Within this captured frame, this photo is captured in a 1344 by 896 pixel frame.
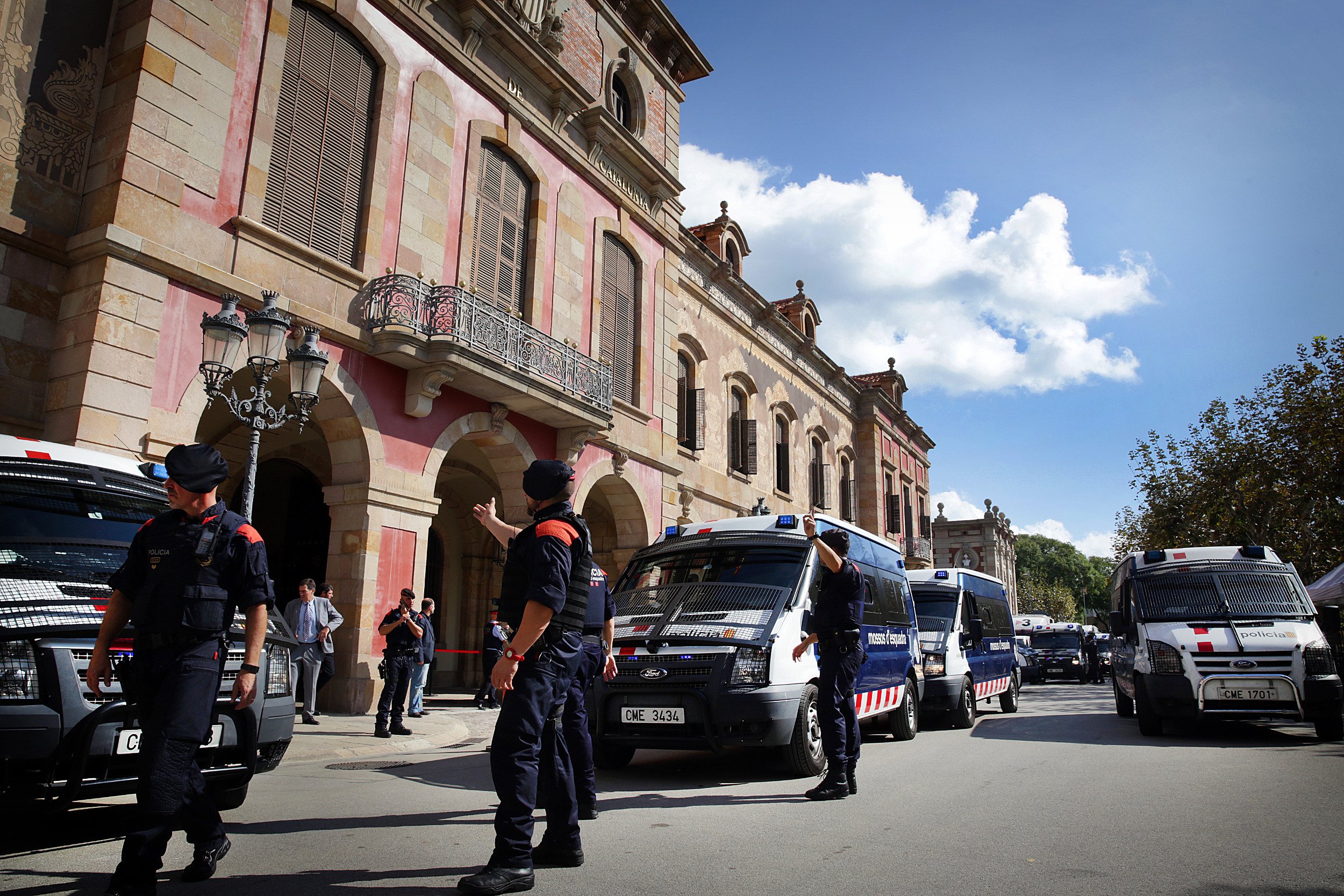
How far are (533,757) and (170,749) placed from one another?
1.45 m

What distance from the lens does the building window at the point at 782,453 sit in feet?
95.4

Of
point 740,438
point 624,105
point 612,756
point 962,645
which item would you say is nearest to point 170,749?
point 612,756

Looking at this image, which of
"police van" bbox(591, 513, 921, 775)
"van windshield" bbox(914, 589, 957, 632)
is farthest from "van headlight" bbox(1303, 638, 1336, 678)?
"police van" bbox(591, 513, 921, 775)

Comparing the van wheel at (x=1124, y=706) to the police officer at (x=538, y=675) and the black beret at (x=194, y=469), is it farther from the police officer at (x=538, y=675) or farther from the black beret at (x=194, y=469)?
the black beret at (x=194, y=469)

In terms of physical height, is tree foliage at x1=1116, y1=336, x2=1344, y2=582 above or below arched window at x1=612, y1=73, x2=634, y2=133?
below

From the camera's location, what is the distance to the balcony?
13.0 meters

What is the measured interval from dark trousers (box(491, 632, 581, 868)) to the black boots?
7.83 feet

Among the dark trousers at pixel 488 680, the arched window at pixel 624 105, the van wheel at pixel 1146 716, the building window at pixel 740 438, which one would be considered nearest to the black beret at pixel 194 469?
the dark trousers at pixel 488 680

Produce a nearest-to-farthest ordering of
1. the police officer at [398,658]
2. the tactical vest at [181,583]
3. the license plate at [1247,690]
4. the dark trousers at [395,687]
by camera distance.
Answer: the tactical vest at [181,583] < the license plate at [1247,690] < the dark trousers at [395,687] < the police officer at [398,658]

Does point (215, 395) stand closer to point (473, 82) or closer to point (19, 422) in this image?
point (19, 422)

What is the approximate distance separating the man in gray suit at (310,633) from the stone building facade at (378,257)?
3.03 feet

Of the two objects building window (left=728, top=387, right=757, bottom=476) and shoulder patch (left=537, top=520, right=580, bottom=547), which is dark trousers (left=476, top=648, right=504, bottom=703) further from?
building window (left=728, top=387, right=757, bottom=476)

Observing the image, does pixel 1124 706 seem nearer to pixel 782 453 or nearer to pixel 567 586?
pixel 567 586

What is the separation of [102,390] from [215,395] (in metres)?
1.90
